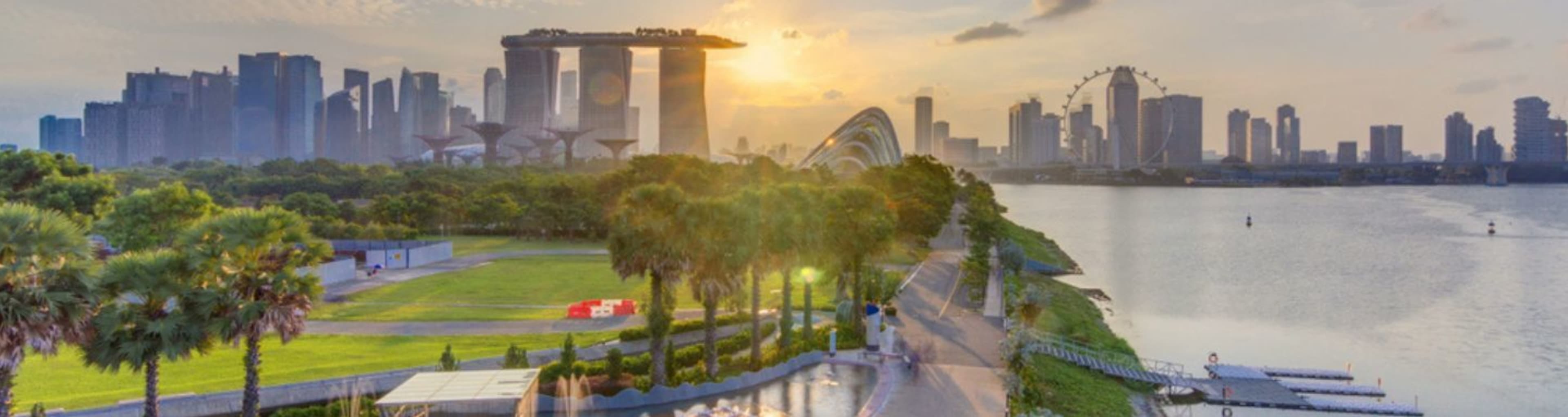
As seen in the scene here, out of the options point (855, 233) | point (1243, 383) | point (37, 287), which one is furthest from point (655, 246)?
point (1243, 383)

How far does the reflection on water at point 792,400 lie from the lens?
20.9 m

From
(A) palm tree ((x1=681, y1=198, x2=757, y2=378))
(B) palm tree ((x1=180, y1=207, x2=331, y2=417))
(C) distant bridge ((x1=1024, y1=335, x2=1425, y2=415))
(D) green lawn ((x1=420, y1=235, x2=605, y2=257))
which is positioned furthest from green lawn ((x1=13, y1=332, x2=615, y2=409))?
(D) green lawn ((x1=420, y1=235, x2=605, y2=257))

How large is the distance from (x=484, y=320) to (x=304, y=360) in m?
7.64

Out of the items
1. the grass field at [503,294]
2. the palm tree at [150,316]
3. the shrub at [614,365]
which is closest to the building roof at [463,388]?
the palm tree at [150,316]

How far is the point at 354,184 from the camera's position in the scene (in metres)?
101

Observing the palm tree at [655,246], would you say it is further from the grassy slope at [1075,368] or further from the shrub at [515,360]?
the grassy slope at [1075,368]

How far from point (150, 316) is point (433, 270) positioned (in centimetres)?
3218

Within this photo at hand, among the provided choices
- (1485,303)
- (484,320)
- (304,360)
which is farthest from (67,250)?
(1485,303)

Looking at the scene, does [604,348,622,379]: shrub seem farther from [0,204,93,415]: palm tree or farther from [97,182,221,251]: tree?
[97,182,221,251]: tree

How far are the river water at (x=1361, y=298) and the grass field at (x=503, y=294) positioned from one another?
55.3ft

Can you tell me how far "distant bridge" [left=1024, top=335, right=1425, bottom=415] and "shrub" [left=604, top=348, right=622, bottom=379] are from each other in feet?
35.6

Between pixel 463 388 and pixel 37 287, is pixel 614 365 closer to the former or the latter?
pixel 463 388

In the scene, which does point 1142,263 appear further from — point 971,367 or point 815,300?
point 971,367

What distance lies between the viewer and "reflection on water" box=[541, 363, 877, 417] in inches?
822
